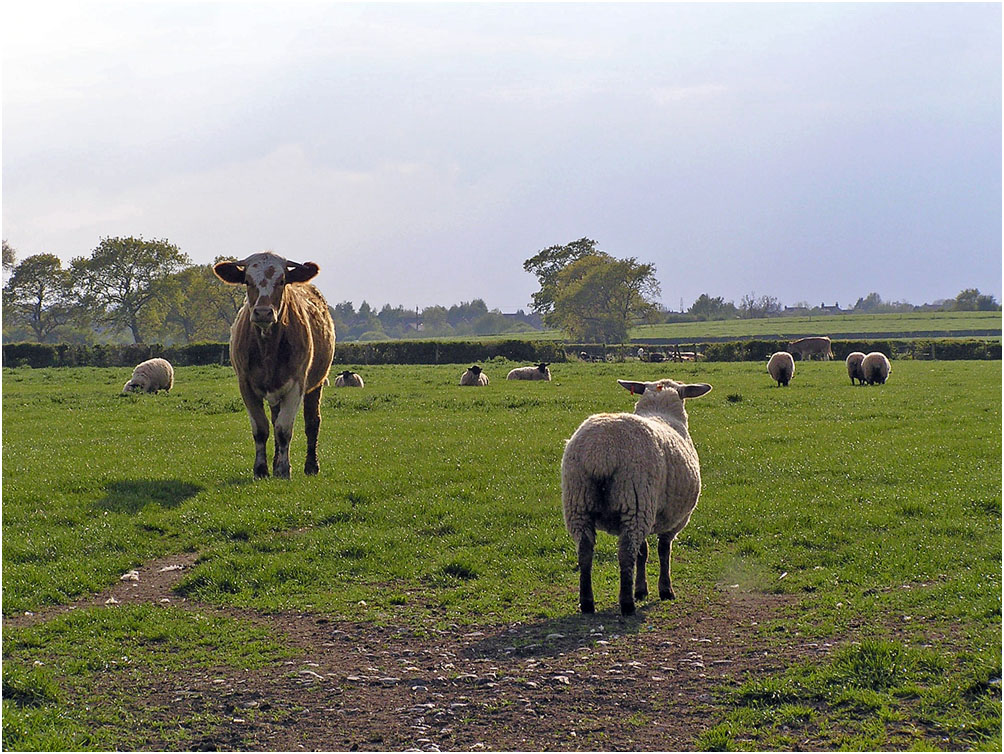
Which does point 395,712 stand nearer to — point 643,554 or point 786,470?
point 643,554

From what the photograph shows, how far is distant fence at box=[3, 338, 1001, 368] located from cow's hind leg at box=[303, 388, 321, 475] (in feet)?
136

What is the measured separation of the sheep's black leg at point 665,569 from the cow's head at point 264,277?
25.3 feet

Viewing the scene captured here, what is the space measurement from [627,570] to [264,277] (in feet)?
28.7

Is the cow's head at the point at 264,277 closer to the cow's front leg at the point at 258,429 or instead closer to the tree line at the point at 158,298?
the cow's front leg at the point at 258,429

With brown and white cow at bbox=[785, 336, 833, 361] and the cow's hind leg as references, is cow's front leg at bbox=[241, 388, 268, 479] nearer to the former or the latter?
the cow's hind leg

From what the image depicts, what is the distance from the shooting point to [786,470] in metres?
16.5

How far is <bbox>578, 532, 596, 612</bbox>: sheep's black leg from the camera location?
8914mm

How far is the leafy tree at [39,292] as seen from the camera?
9488 cm

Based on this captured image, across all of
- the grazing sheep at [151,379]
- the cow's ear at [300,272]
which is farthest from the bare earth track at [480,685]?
the grazing sheep at [151,379]

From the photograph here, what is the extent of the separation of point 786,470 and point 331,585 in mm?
9242

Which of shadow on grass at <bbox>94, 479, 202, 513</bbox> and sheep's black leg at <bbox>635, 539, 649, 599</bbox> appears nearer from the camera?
sheep's black leg at <bbox>635, 539, 649, 599</bbox>

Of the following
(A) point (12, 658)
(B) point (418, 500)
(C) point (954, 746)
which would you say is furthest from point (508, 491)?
(C) point (954, 746)

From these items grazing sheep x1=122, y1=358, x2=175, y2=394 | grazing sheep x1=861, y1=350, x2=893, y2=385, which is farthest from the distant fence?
grazing sheep x1=861, y1=350, x2=893, y2=385

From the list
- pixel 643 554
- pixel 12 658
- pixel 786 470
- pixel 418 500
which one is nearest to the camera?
pixel 12 658
